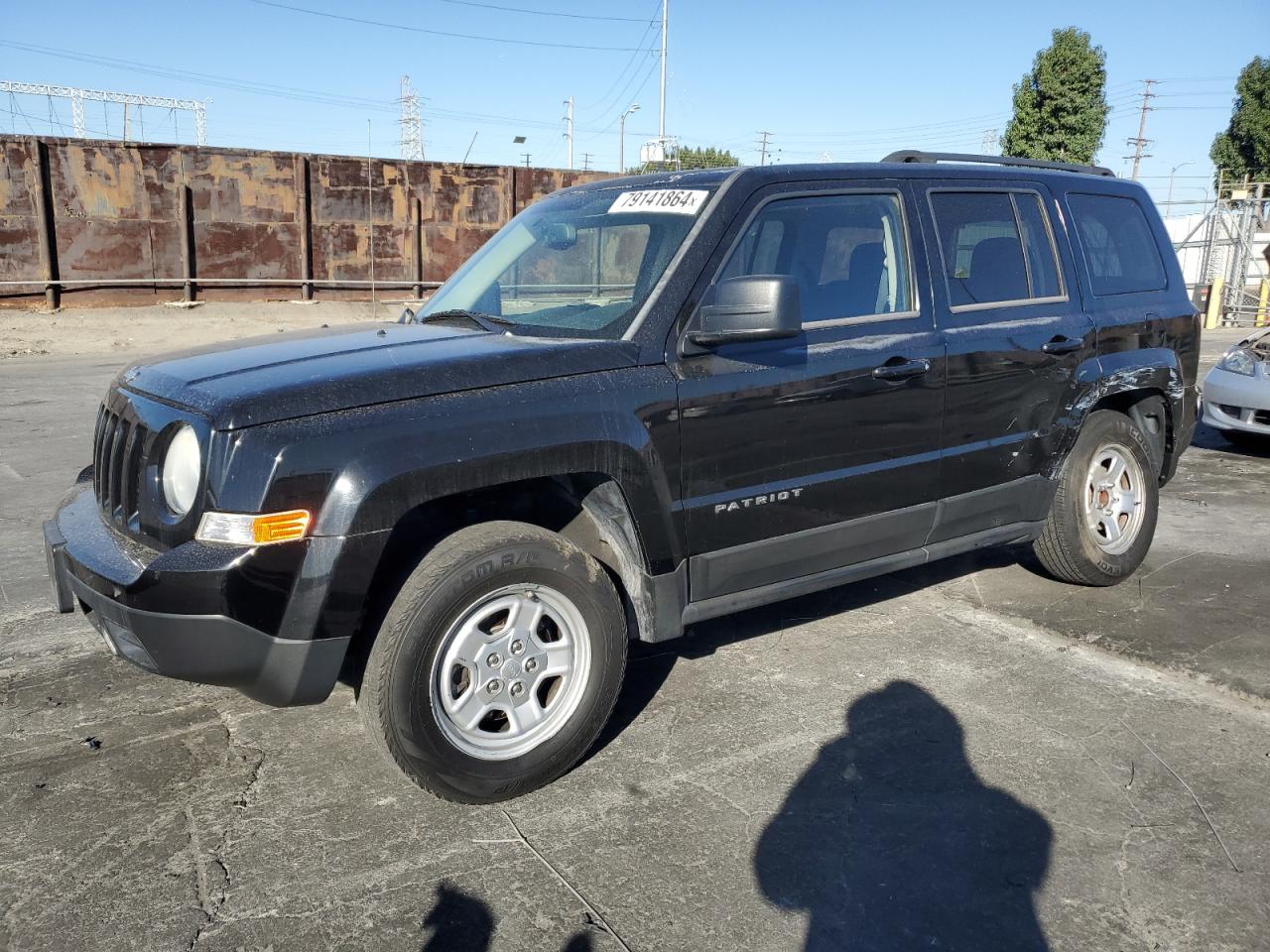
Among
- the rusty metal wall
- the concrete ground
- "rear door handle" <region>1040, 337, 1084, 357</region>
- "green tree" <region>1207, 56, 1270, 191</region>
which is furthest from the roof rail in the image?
"green tree" <region>1207, 56, 1270, 191</region>

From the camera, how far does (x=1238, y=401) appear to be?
8.73 meters

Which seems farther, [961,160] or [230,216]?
[230,216]

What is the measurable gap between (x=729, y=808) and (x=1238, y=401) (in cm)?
759

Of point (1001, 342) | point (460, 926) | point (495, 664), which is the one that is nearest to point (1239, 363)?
point (1001, 342)

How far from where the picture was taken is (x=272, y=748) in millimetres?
3514

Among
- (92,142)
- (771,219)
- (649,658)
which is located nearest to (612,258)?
(771,219)

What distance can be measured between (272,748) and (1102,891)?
8.58ft

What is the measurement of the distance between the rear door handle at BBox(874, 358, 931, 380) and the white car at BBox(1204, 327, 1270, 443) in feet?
20.0

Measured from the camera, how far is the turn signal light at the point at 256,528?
9.04 feet

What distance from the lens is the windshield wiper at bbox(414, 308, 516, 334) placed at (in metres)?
3.75

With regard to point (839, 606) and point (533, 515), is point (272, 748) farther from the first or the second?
point (839, 606)

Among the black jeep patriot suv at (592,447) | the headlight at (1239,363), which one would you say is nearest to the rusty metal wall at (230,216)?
the headlight at (1239,363)

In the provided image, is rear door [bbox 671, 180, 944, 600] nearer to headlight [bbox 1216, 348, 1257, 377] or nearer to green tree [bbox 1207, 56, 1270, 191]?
headlight [bbox 1216, 348, 1257, 377]

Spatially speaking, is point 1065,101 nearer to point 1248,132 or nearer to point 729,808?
point 1248,132
